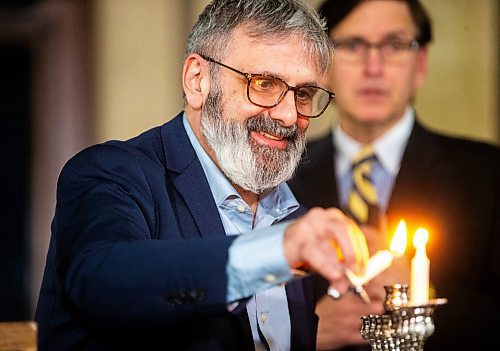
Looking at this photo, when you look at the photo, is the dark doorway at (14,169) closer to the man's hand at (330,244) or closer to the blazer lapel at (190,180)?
the blazer lapel at (190,180)

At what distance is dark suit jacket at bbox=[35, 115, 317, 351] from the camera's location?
1829mm

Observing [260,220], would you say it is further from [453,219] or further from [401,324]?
[453,219]

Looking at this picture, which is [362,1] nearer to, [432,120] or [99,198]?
[432,120]

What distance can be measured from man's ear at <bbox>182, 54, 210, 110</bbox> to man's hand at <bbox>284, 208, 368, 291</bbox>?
3.17 feet

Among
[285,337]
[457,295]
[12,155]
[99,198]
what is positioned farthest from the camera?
[12,155]

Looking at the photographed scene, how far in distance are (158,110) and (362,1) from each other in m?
1.10

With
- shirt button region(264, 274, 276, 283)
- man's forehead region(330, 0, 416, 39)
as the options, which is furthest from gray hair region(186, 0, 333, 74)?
man's forehead region(330, 0, 416, 39)

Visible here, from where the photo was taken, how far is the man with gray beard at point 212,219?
1.82 m

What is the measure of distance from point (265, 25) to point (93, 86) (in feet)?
7.77

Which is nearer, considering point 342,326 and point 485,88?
point 342,326

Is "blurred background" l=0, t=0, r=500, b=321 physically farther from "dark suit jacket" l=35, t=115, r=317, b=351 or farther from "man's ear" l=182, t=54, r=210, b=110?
"dark suit jacket" l=35, t=115, r=317, b=351

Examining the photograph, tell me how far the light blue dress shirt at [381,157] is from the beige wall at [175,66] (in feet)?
0.74

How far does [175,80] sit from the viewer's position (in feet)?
14.7

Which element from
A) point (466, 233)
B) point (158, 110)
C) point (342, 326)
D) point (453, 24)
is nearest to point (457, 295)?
point (466, 233)
